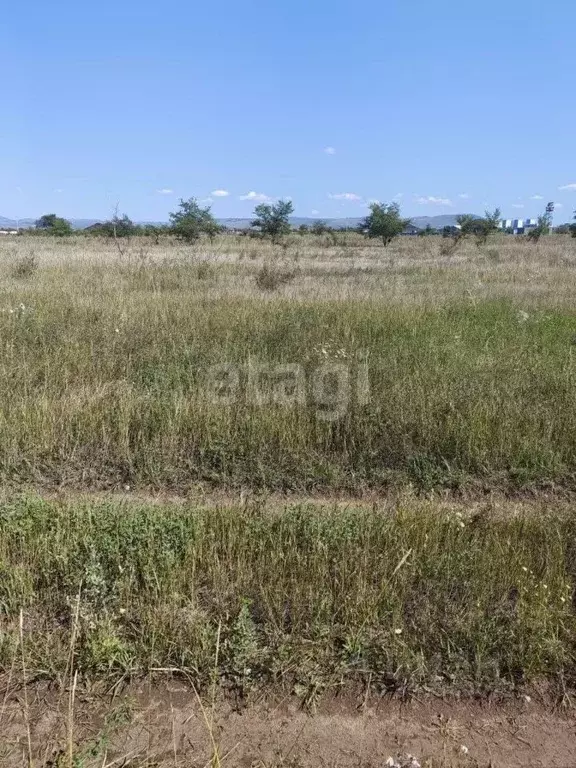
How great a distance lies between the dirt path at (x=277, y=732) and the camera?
2062mm

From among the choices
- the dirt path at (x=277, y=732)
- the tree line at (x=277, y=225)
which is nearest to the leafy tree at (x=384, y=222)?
the tree line at (x=277, y=225)

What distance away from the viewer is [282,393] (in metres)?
5.44

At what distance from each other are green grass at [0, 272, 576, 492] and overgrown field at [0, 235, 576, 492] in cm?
2

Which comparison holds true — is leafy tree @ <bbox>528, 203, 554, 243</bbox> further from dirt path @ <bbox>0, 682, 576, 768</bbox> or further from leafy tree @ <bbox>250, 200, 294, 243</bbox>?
dirt path @ <bbox>0, 682, 576, 768</bbox>

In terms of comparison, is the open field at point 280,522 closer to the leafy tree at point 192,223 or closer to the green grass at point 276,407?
the green grass at point 276,407

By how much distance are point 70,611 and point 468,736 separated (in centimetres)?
188

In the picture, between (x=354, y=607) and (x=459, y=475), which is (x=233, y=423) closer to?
(x=459, y=475)

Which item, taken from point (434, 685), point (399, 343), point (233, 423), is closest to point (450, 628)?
point (434, 685)

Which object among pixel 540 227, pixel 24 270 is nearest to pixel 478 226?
pixel 540 227

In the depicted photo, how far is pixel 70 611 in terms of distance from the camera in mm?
2670

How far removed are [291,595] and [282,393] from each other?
2.85 m

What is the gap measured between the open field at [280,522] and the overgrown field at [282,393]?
3 cm

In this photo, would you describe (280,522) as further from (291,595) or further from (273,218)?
(273,218)

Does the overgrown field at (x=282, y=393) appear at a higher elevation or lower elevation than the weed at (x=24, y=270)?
lower
